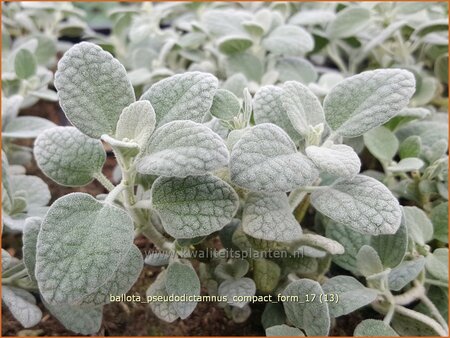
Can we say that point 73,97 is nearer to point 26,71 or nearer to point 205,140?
point 205,140

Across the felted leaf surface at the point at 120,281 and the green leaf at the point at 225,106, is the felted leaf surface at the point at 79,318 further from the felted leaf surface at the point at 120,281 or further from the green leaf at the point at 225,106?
the green leaf at the point at 225,106

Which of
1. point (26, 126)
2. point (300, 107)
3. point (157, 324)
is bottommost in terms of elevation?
point (157, 324)

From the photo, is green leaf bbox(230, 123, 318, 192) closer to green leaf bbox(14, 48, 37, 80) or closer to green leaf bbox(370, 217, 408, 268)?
green leaf bbox(370, 217, 408, 268)

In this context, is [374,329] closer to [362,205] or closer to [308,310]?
[308,310]

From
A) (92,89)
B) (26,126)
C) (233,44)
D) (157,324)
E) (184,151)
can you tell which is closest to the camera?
(184,151)

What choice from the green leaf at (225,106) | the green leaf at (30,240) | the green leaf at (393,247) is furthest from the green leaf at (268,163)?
the green leaf at (30,240)

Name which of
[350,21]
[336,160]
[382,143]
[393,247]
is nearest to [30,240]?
[336,160]

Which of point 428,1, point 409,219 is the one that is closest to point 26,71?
point 409,219
